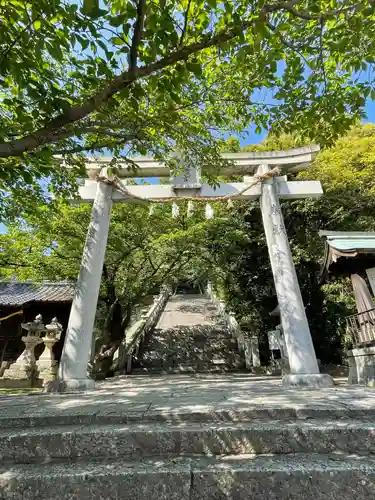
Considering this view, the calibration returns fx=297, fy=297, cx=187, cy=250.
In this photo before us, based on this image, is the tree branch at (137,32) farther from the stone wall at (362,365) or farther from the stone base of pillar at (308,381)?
the stone wall at (362,365)

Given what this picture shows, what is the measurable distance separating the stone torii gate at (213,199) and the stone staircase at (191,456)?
9.09 ft

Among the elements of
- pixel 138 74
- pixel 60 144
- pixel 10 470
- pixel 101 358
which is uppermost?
pixel 60 144

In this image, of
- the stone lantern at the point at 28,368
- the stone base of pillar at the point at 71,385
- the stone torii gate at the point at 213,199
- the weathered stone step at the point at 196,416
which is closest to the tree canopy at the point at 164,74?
the stone torii gate at the point at 213,199

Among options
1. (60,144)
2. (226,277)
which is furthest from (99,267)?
(226,277)

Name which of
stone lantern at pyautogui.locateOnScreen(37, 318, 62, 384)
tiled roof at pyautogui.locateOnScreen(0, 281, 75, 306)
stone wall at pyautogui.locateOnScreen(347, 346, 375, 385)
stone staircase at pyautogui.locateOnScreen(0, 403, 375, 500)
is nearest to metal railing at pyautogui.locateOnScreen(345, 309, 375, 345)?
stone wall at pyautogui.locateOnScreen(347, 346, 375, 385)

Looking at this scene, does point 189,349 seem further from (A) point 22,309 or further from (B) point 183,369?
(A) point 22,309

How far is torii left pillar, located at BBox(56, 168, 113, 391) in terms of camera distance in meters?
5.48

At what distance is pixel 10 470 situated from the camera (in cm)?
217

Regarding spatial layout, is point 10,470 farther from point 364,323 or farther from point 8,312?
point 8,312

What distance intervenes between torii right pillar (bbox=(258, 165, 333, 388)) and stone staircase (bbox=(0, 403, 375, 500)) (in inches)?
103

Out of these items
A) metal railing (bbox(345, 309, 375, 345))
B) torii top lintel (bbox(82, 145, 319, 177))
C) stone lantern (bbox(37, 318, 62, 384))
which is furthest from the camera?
stone lantern (bbox(37, 318, 62, 384))

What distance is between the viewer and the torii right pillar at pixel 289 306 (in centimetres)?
531

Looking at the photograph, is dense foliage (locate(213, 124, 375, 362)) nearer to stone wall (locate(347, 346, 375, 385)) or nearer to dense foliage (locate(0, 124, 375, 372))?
dense foliage (locate(0, 124, 375, 372))

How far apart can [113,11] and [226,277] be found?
11552 millimetres
